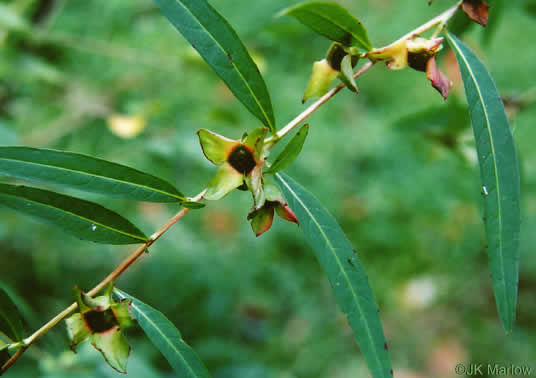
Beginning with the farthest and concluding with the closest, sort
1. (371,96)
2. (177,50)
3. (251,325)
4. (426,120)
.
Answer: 1. (371,96)
2. (251,325)
3. (177,50)
4. (426,120)

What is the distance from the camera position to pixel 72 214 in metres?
0.63

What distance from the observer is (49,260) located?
170 cm

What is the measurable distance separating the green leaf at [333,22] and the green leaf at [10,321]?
1.70 feet

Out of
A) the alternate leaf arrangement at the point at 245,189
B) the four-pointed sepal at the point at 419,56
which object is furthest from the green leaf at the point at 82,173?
the four-pointed sepal at the point at 419,56

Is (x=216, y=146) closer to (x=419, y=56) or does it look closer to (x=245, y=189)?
(x=245, y=189)

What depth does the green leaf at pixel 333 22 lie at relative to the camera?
59 cm

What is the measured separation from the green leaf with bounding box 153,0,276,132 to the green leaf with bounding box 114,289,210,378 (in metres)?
0.30

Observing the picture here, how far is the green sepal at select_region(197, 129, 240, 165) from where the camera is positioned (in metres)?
0.61

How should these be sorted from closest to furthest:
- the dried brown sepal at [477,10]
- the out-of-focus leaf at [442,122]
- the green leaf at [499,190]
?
the green leaf at [499,190]
the dried brown sepal at [477,10]
the out-of-focus leaf at [442,122]

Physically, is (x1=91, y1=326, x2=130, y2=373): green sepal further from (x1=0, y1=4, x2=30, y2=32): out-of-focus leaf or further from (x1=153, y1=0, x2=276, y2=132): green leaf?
(x1=0, y1=4, x2=30, y2=32): out-of-focus leaf

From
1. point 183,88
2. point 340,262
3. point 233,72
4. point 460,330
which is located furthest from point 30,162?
point 460,330

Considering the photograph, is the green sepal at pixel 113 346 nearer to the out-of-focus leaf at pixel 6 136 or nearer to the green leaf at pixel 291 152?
the green leaf at pixel 291 152

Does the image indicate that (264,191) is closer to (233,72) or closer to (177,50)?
(233,72)

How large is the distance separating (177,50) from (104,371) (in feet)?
2.95
